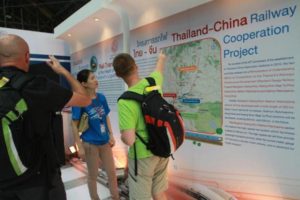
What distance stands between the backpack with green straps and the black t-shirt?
0.03 m

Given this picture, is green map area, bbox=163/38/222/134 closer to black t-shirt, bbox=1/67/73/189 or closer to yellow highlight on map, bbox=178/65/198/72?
yellow highlight on map, bbox=178/65/198/72

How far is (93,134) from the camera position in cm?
271

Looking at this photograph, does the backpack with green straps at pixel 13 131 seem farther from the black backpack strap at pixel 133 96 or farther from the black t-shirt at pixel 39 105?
the black backpack strap at pixel 133 96

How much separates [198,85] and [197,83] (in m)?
0.02

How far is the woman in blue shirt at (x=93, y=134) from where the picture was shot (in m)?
2.64

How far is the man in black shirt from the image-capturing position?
1.29 metres

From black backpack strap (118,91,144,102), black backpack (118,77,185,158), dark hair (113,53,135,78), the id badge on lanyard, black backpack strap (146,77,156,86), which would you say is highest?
dark hair (113,53,135,78)

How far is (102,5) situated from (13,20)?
9.01 meters

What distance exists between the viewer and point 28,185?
53.2 inches

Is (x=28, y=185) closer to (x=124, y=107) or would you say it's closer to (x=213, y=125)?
(x=124, y=107)

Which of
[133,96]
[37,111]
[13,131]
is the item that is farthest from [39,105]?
[133,96]

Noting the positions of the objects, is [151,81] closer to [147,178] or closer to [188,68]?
[147,178]

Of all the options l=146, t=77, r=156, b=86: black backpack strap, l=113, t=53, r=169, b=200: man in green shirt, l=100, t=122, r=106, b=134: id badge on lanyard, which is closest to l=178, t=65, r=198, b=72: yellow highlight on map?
l=113, t=53, r=169, b=200: man in green shirt

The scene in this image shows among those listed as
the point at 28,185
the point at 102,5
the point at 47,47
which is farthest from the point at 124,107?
the point at 47,47
